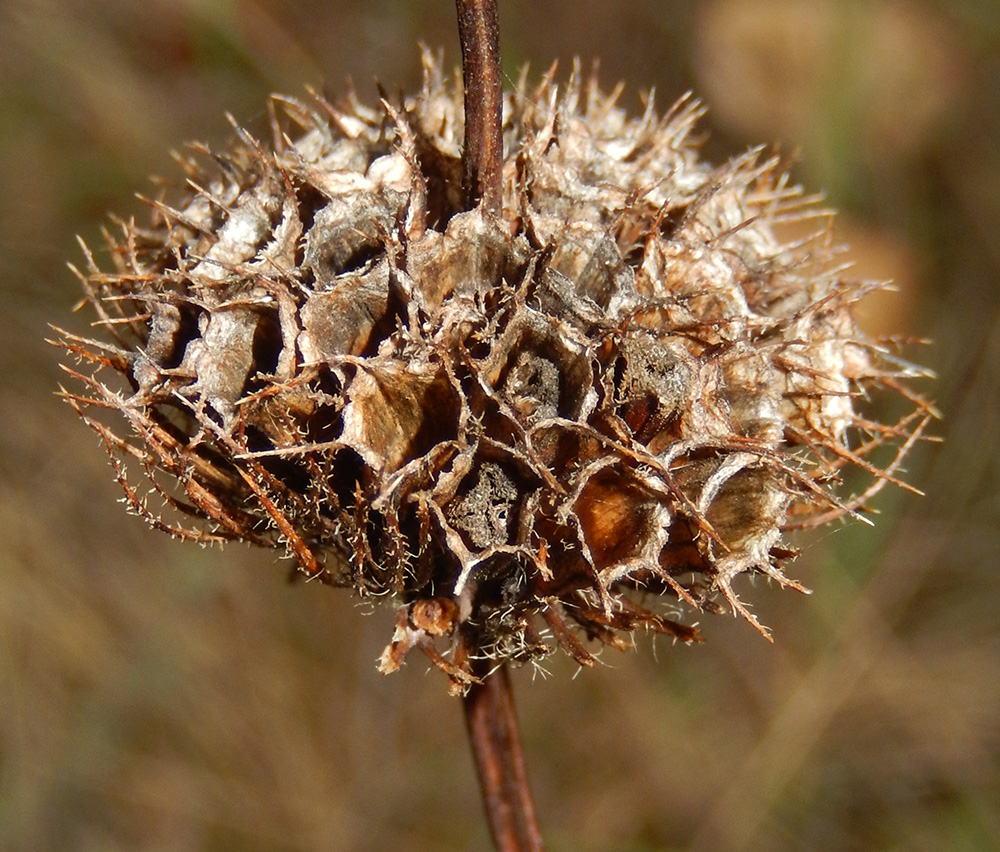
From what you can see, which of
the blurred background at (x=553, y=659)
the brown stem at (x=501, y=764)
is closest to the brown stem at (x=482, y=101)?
the brown stem at (x=501, y=764)

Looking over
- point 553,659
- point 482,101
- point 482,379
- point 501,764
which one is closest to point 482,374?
point 482,379

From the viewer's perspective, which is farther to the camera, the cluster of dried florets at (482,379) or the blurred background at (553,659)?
the blurred background at (553,659)

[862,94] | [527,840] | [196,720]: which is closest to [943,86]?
[862,94]

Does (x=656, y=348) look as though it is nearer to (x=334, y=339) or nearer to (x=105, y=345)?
(x=334, y=339)

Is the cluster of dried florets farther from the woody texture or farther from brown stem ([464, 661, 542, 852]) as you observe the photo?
brown stem ([464, 661, 542, 852])

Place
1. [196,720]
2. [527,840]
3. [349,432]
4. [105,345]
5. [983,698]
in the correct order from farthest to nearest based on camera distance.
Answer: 1. [196,720]
2. [983,698]
3. [527,840]
4. [105,345]
5. [349,432]

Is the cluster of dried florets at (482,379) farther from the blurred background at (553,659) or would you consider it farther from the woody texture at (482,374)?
the blurred background at (553,659)

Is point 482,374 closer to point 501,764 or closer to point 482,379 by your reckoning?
point 482,379
